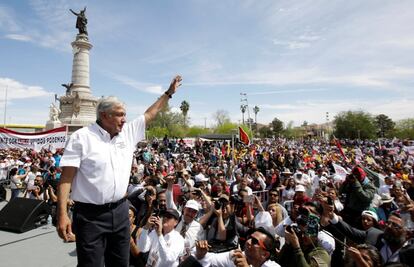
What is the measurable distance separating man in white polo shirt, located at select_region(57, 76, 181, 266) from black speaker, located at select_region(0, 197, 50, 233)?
4745mm

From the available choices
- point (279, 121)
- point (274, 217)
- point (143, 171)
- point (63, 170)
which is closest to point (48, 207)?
point (274, 217)

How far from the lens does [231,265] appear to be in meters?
3.67

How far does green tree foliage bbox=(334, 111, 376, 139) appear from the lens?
65.8 m

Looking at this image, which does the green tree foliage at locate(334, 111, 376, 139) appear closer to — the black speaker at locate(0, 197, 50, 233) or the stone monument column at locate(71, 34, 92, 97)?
the stone monument column at locate(71, 34, 92, 97)

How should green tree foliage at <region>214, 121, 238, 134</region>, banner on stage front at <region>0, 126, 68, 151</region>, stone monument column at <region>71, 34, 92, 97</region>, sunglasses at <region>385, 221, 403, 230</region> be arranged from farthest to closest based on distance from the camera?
green tree foliage at <region>214, 121, 238, 134</region> → stone monument column at <region>71, 34, 92, 97</region> → banner on stage front at <region>0, 126, 68, 151</region> → sunglasses at <region>385, 221, 403, 230</region>

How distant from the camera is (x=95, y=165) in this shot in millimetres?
2193

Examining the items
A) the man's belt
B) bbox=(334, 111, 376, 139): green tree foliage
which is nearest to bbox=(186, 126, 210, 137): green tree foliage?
bbox=(334, 111, 376, 139): green tree foliage

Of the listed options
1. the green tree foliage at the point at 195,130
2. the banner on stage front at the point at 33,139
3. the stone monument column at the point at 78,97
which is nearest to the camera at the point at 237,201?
the banner on stage front at the point at 33,139

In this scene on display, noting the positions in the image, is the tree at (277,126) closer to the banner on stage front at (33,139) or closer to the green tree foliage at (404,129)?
the green tree foliage at (404,129)

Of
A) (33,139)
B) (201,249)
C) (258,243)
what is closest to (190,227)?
(201,249)

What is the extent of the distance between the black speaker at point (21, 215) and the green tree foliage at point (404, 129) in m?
80.9

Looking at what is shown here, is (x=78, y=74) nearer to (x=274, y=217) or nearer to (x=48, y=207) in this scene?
(x=48, y=207)

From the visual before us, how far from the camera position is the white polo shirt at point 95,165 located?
2178mm

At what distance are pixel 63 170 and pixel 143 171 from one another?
11.2 metres
